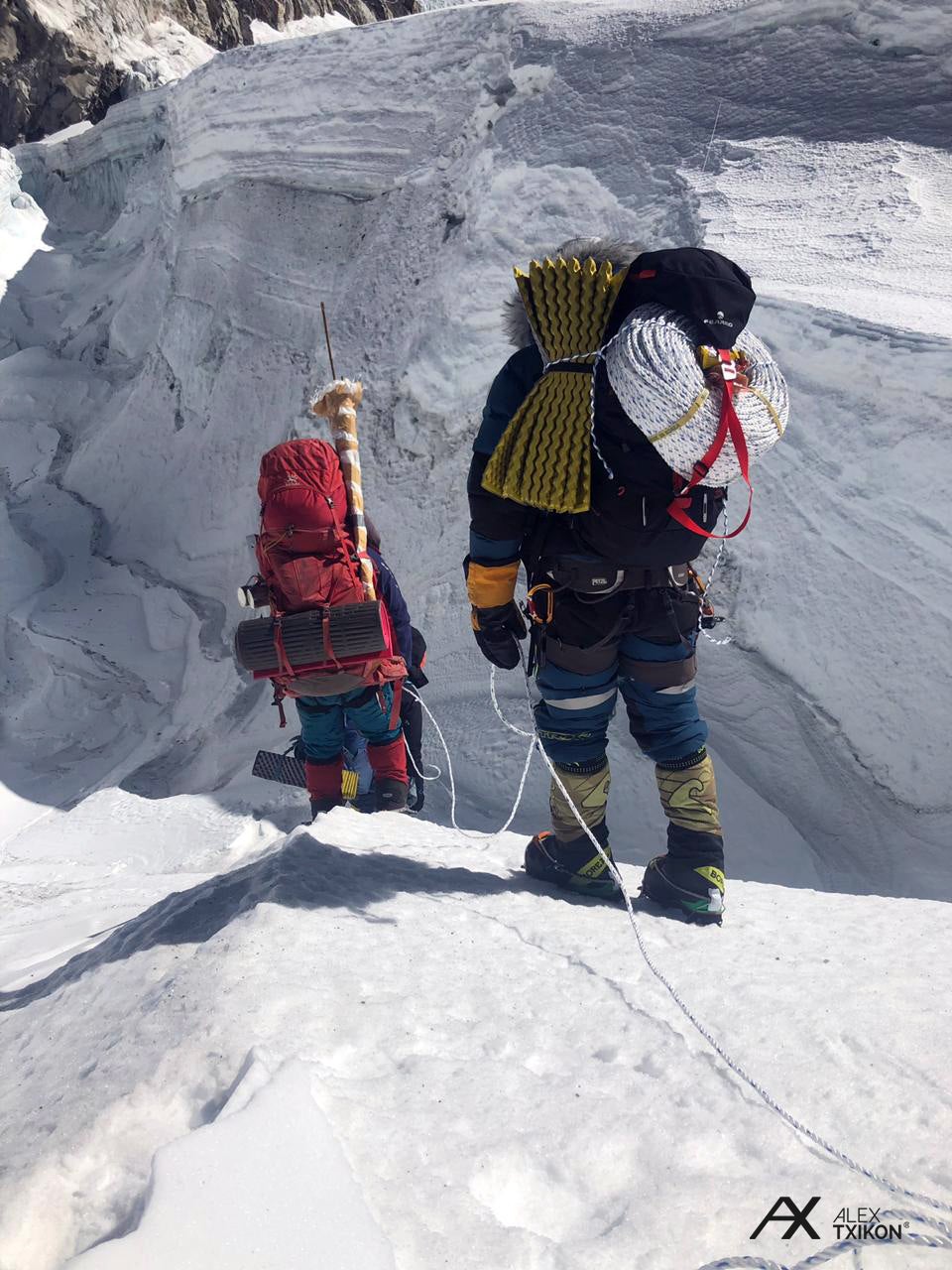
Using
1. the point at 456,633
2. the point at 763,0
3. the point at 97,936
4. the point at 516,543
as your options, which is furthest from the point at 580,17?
the point at 97,936

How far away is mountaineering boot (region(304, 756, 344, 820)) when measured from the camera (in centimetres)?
334

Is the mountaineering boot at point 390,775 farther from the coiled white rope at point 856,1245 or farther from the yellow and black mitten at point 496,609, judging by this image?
the coiled white rope at point 856,1245

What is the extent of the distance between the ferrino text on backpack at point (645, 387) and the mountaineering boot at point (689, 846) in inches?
26.4

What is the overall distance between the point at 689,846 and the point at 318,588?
4.54 feet

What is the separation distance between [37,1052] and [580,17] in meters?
5.10

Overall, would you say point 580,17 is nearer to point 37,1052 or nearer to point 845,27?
point 845,27

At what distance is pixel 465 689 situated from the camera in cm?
395

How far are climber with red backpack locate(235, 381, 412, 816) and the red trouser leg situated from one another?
8.8 inches

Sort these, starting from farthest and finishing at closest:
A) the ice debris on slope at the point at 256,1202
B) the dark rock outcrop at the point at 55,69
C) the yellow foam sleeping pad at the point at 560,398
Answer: the dark rock outcrop at the point at 55,69
the yellow foam sleeping pad at the point at 560,398
the ice debris on slope at the point at 256,1202

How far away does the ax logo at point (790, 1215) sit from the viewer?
44.4 inches

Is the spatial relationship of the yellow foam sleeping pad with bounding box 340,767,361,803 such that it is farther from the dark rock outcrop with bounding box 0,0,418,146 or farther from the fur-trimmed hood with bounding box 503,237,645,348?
the dark rock outcrop with bounding box 0,0,418,146

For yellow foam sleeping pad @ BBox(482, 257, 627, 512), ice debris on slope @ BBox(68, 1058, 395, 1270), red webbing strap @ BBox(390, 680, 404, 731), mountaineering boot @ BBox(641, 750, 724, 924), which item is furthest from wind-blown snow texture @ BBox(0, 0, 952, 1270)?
yellow foam sleeping pad @ BBox(482, 257, 627, 512)

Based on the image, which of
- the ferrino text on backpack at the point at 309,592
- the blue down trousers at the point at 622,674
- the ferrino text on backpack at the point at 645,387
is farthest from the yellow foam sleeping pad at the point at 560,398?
the ferrino text on backpack at the point at 309,592

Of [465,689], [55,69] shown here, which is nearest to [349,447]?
[465,689]
